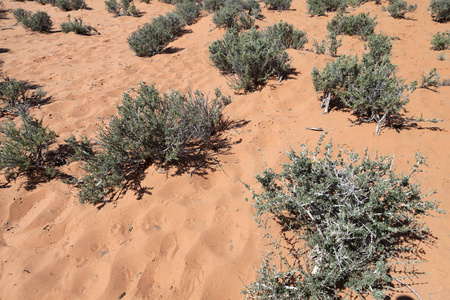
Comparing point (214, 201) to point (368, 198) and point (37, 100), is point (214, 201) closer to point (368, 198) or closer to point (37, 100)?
point (368, 198)

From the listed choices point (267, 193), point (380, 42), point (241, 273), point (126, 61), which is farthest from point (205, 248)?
point (126, 61)

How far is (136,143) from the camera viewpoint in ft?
9.11

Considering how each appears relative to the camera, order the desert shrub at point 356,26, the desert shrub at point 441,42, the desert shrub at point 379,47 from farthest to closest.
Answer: the desert shrub at point 356,26
the desert shrub at point 441,42
the desert shrub at point 379,47

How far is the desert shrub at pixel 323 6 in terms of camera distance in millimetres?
8805

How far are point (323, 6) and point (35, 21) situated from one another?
986 centimetres

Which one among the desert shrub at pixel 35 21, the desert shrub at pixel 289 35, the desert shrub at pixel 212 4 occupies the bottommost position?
the desert shrub at pixel 289 35

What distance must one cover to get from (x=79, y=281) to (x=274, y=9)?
10.8 metres

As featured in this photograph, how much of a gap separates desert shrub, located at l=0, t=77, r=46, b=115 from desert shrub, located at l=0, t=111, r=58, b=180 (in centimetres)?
134

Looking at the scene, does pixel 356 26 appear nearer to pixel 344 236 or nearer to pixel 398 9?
pixel 398 9

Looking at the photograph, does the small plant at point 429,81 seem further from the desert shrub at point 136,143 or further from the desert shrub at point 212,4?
the desert shrub at point 212,4

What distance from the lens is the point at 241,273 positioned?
→ 83.6 inches

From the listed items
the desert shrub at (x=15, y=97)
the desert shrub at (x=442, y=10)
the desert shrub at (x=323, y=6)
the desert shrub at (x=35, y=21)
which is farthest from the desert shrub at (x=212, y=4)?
the desert shrub at (x=15, y=97)

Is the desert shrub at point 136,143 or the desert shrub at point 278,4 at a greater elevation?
the desert shrub at point 278,4

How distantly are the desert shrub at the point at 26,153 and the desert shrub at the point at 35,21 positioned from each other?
746 centimetres
